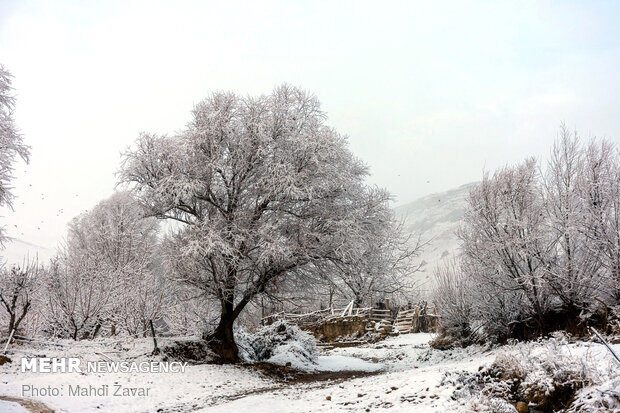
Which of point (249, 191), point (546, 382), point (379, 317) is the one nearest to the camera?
point (546, 382)

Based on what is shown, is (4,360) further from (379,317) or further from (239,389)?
(379,317)

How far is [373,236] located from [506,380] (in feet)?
28.8

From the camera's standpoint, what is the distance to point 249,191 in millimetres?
14531

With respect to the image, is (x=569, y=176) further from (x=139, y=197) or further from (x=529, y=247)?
(x=139, y=197)

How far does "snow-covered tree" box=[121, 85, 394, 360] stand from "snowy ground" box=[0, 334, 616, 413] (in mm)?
2765

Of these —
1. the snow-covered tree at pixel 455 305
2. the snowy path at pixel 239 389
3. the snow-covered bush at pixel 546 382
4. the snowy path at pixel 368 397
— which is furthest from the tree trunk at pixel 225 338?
the snow-covered bush at pixel 546 382

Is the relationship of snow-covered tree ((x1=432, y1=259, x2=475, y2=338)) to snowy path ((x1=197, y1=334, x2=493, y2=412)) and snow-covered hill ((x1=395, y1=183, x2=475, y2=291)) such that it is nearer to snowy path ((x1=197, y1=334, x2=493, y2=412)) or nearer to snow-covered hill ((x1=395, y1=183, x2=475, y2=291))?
snowy path ((x1=197, y1=334, x2=493, y2=412))

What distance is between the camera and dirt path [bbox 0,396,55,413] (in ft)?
22.9

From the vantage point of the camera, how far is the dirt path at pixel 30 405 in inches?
275

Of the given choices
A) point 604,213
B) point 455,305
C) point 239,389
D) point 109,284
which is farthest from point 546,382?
point 109,284

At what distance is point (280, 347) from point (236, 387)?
5.12 metres

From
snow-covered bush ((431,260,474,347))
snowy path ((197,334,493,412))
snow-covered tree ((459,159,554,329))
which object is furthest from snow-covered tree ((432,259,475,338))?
snowy path ((197,334,493,412))

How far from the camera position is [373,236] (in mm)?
14836

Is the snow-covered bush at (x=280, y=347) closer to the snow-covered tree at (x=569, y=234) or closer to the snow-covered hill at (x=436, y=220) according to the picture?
the snow-covered tree at (x=569, y=234)
